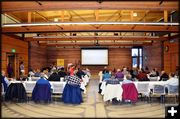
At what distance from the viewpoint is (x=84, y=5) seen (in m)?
6.22

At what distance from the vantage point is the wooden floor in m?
6.08

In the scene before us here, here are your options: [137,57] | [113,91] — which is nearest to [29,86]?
[113,91]

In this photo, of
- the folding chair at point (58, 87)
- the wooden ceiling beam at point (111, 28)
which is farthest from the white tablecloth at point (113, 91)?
the wooden ceiling beam at point (111, 28)

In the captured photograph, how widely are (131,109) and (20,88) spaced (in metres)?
3.71

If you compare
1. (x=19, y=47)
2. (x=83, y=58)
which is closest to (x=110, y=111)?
(x=19, y=47)

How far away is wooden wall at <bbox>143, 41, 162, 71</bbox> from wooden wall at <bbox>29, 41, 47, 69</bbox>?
937 cm

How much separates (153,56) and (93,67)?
609cm

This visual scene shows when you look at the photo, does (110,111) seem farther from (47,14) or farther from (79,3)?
(47,14)

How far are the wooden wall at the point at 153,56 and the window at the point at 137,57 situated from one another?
0.92 meters

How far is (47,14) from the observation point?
12016 millimetres

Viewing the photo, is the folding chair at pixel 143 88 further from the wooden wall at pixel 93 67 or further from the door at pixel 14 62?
the wooden wall at pixel 93 67

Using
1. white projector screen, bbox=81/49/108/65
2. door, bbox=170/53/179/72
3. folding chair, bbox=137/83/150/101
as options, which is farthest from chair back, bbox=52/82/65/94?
white projector screen, bbox=81/49/108/65

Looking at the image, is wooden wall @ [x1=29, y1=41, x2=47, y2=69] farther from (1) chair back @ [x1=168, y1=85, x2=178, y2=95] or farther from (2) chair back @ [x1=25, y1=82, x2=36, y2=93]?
(1) chair back @ [x1=168, y1=85, x2=178, y2=95]

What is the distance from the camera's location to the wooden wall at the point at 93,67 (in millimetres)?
21781
